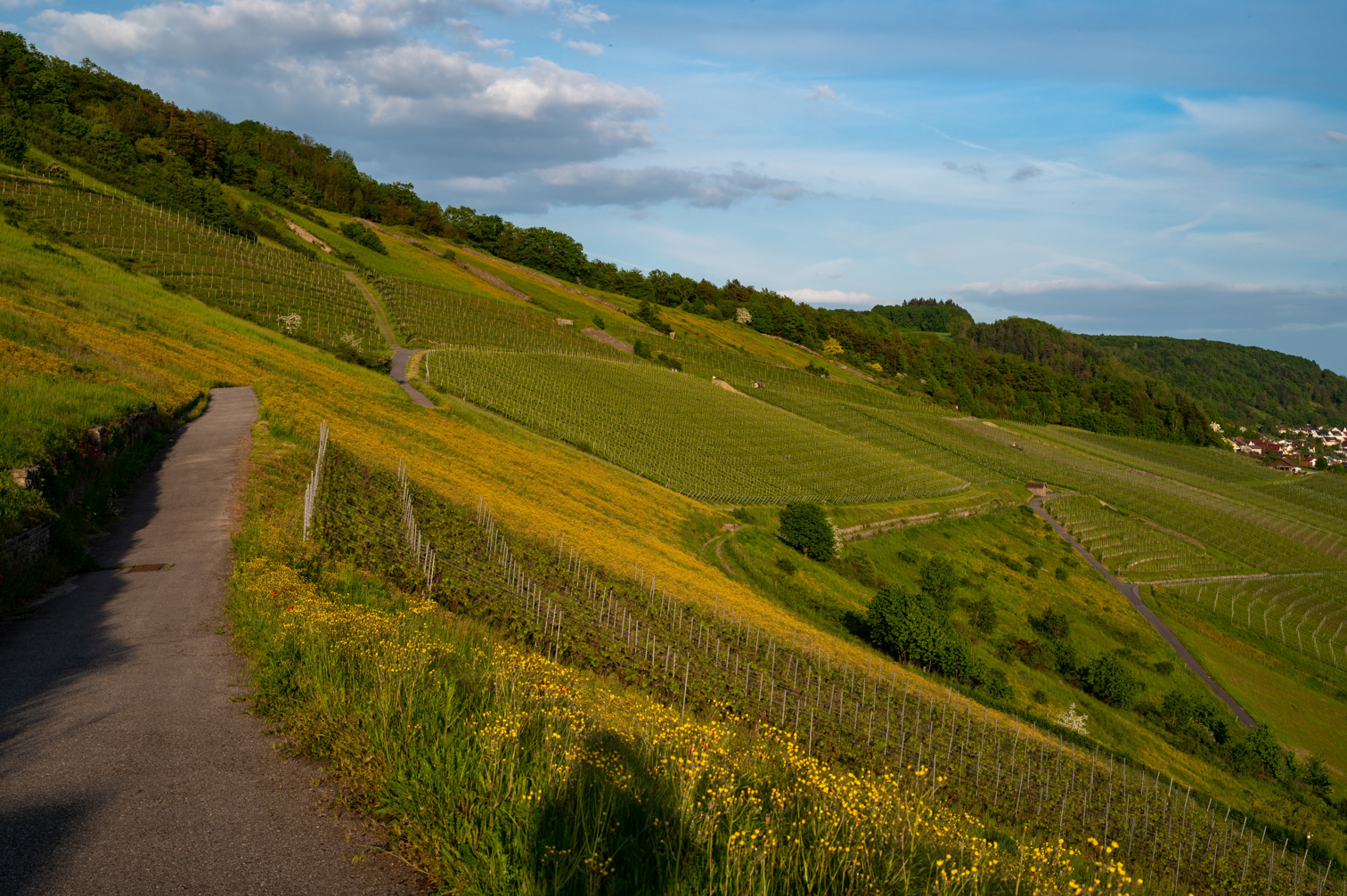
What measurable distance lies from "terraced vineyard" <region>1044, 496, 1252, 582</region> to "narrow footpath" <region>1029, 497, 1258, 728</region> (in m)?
1.06

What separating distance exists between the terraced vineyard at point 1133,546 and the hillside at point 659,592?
2.81 ft

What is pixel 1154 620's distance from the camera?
6719 centimetres

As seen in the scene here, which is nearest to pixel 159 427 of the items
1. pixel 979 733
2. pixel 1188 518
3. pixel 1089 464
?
pixel 979 733

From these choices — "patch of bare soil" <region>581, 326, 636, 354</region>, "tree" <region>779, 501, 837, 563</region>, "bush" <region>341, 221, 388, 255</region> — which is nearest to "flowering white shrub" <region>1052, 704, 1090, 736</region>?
"tree" <region>779, 501, 837, 563</region>

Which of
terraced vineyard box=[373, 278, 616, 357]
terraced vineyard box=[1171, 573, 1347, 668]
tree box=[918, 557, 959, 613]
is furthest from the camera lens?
terraced vineyard box=[373, 278, 616, 357]

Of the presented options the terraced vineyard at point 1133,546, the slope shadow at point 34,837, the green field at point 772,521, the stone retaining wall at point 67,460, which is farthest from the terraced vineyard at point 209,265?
the terraced vineyard at point 1133,546

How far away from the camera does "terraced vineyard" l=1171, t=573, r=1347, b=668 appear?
66125 mm

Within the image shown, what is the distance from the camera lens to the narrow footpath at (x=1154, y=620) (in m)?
53.3

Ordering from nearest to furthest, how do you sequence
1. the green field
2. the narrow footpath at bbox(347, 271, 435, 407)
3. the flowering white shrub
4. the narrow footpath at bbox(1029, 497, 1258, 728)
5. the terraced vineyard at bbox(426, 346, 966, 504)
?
1. the green field
2. the flowering white shrub
3. the narrow footpath at bbox(1029, 497, 1258, 728)
4. the narrow footpath at bbox(347, 271, 435, 407)
5. the terraced vineyard at bbox(426, 346, 966, 504)

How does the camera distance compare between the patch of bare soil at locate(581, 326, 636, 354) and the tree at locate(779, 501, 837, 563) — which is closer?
the tree at locate(779, 501, 837, 563)

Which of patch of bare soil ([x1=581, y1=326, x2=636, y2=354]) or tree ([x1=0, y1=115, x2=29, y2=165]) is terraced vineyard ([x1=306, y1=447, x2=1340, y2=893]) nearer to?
patch of bare soil ([x1=581, y1=326, x2=636, y2=354])

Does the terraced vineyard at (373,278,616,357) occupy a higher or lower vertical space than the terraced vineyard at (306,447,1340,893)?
higher

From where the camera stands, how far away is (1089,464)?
124m

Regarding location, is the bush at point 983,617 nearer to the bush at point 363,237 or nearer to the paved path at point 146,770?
the paved path at point 146,770
